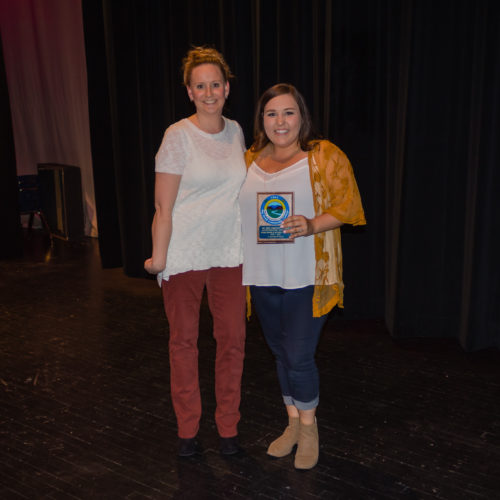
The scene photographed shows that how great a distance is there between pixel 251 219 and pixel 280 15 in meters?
2.17

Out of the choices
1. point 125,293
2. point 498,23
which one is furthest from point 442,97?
point 125,293

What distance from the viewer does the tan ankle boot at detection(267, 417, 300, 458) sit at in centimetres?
251

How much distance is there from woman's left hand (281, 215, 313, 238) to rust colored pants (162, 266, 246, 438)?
1.11 ft

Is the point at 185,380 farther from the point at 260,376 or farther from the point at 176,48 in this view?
the point at 176,48

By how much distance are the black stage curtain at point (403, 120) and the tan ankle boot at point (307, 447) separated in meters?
1.47

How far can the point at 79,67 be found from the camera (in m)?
6.99

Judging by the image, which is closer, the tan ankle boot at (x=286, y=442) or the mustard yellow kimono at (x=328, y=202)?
the mustard yellow kimono at (x=328, y=202)

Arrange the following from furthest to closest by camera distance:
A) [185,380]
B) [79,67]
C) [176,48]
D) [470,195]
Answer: [79,67] → [176,48] → [470,195] → [185,380]

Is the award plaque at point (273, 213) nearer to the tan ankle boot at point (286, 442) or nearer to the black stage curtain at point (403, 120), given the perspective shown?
the tan ankle boot at point (286, 442)

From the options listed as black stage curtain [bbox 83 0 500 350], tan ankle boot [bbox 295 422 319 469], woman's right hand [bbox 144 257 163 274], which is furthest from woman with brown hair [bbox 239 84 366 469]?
black stage curtain [bbox 83 0 500 350]

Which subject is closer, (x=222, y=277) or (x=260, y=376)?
(x=222, y=277)

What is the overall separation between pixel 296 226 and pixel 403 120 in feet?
5.74

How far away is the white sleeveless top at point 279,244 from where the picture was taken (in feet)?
7.11

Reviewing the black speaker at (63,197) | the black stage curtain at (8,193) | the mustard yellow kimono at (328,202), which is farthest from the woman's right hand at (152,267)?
the black speaker at (63,197)
